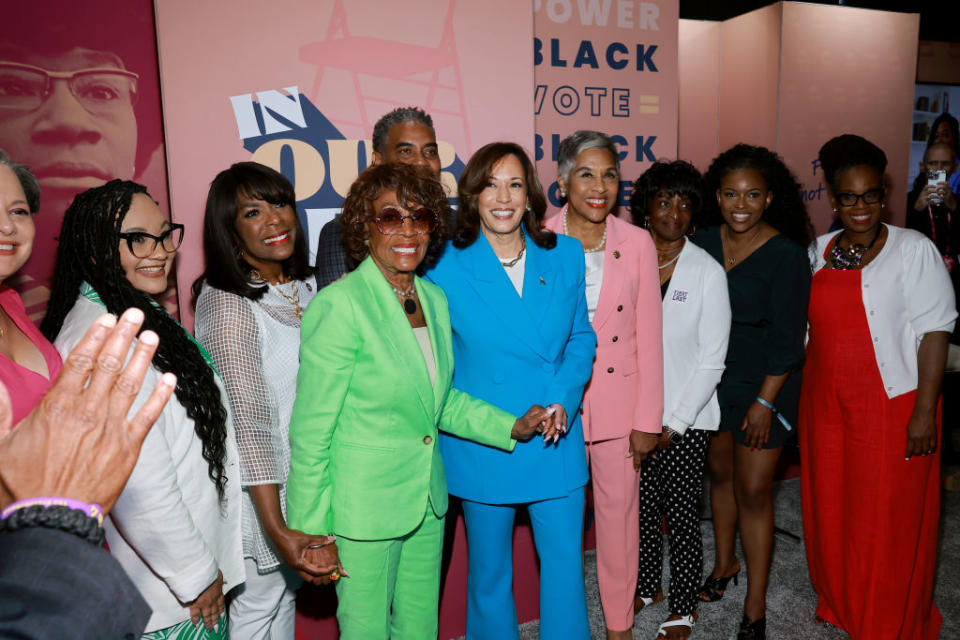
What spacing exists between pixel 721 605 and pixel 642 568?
48 cm

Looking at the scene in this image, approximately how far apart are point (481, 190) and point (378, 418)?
0.94 meters

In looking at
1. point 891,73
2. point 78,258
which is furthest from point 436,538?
point 891,73

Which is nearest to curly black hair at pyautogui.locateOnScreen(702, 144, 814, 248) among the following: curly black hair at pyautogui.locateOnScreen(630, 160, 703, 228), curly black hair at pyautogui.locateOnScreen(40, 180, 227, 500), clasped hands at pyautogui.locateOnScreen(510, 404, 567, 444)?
curly black hair at pyautogui.locateOnScreen(630, 160, 703, 228)

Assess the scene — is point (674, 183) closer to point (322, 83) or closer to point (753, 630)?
point (322, 83)

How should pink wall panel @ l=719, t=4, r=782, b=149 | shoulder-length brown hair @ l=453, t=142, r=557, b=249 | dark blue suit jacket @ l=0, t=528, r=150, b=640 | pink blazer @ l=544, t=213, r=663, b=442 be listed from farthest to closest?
1. pink wall panel @ l=719, t=4, r=782, b=149
2. pink blazer @ l=544, t=213, r=663, b=442
3. shoulder-length brown hair @ l=453, t=142, r=557, b=249
4. dark blue suit jacket @ l=0, t=528, r=150, b=640

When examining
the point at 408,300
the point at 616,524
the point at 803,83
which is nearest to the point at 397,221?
the point at 408,300

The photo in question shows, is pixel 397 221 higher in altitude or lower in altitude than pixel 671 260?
higher

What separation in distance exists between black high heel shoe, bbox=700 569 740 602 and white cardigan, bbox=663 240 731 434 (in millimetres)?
1039

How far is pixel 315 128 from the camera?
2.82m

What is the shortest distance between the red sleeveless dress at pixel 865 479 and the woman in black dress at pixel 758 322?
0.39 ft

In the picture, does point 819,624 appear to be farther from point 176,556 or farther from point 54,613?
point 54,613

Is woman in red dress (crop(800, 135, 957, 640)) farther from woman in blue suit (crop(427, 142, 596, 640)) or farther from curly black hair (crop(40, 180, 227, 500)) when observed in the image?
curly black hair (crop(40, 180, 227, 500))

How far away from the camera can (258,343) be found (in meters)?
2.08

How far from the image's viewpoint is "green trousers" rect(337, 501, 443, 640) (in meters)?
1.94
